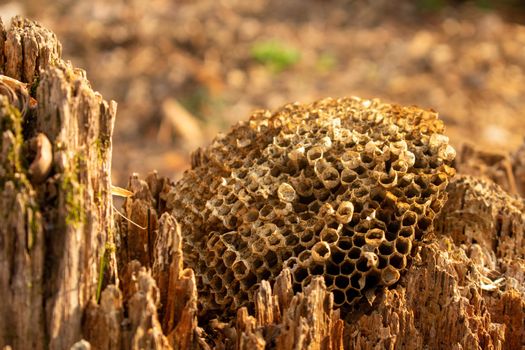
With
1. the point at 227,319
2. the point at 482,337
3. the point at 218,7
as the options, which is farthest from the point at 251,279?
the point at 218,7

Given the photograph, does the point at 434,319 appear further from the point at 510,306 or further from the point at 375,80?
the point at 375,80

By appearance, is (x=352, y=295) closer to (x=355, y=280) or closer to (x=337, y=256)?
(x=355, y=280)

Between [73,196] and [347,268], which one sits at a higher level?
[73,196]

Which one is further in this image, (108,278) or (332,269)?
(332,269)

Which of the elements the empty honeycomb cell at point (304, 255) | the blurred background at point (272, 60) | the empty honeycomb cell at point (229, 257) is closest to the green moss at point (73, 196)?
the empty honeycomb cell at point (229, 257)

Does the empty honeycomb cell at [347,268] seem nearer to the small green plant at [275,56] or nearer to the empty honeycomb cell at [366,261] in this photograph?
the empty honeycomb cell at [366,261]

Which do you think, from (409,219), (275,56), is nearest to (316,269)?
(409,219)
